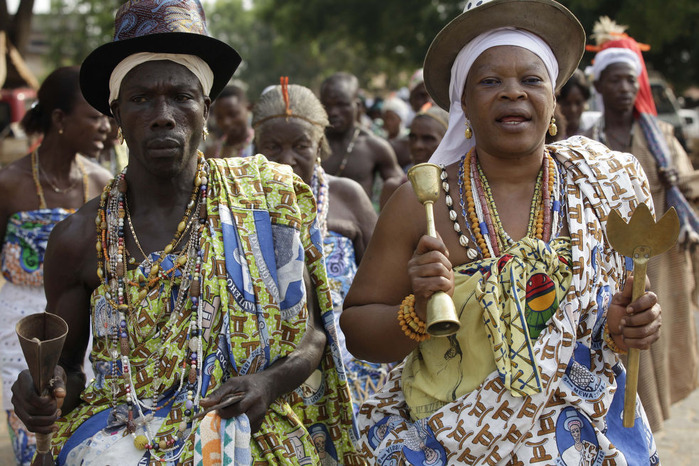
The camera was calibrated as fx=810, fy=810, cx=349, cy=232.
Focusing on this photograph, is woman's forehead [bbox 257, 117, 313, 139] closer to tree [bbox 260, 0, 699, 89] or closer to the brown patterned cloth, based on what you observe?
the brown patterned cloth

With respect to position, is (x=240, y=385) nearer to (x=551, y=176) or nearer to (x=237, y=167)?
(x=237, y=167)

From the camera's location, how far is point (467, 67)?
2.96m

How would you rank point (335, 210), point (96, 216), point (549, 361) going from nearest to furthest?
point (549, 361) → point (96, 216) → point (335, 210)

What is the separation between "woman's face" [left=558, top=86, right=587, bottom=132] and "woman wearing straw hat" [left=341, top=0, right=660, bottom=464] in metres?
3.82

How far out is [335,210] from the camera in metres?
4.80

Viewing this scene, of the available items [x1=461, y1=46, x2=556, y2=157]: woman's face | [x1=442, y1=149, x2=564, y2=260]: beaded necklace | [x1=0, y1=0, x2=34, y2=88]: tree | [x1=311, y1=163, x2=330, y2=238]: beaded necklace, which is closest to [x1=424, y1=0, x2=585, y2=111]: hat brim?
[x1=461, y1=46, x2=556, y2=157]: woman's face

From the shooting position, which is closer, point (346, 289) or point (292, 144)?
point (346, 289)

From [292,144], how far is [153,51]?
1.96 m

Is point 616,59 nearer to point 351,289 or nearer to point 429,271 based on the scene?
point 351,289

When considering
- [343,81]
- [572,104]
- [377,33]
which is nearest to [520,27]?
[572,104]

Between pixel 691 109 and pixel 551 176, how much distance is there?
28604 millimetres

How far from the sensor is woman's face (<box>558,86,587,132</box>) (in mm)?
6773

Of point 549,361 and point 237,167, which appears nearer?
point 549,361

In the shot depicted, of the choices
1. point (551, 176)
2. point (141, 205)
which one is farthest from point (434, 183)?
point (141, 205)
